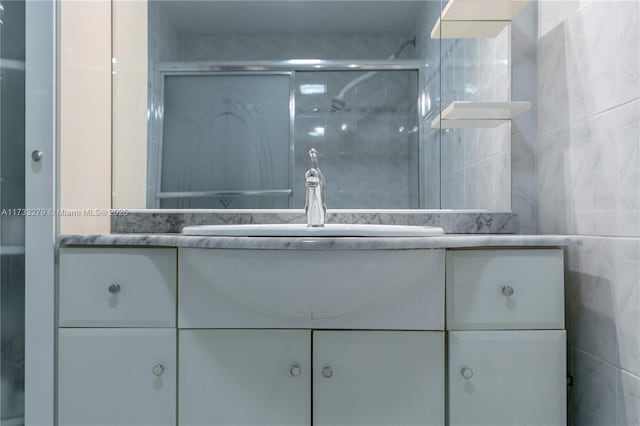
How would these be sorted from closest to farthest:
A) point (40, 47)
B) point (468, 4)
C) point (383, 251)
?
point (383, 251) → point (40, 47) → point (468, 4)

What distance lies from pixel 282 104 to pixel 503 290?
2.90 ft

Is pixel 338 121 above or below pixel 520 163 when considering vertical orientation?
above

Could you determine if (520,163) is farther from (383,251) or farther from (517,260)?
(383,251)

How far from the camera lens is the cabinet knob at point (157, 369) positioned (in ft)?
3.53

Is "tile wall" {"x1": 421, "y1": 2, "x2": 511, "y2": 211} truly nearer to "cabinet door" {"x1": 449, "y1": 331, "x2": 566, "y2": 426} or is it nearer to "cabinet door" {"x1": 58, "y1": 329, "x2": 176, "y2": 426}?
"cabinet door" {"x1": 449, "y1": 331, "x2": 566, "y2": 426}

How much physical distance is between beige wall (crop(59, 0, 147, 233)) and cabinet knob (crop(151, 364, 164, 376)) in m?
0.45

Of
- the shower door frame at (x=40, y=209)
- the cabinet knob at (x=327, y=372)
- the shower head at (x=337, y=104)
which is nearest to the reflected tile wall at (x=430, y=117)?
the shower head at (x=337, y=104)

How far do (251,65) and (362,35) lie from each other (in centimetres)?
38

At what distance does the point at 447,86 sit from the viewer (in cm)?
149

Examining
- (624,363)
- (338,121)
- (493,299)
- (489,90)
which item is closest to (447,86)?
(489,90)

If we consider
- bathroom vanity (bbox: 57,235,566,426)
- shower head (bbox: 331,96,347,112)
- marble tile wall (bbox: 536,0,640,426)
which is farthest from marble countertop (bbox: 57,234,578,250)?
shower head (bbox: 331,96,347,112)

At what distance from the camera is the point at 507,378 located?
105cm

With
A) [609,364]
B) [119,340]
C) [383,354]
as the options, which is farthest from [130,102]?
[609,364]

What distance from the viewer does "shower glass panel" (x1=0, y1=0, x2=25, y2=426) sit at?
1163 mm
